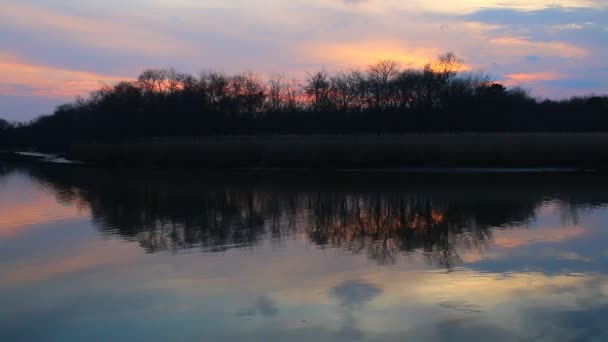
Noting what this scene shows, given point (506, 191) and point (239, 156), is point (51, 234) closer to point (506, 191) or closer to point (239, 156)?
point (506, 191)

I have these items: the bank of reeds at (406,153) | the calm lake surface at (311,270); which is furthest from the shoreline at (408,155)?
the calm lake surface at (311,270)

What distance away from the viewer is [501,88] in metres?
82.6

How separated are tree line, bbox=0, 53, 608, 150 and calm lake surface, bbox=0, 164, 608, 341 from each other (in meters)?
49.9

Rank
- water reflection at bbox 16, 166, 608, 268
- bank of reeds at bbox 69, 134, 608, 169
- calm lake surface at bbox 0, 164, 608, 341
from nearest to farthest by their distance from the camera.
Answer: calm lake surface at bbox 0, 164, 608, 341 → water reflection at bbox 16, 166, 608, 268 → bank of reeds at bbox 69, 134, 608, 169

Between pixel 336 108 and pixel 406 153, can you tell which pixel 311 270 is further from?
pixel 336 108

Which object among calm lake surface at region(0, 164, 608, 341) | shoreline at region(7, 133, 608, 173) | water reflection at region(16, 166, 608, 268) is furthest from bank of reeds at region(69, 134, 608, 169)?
calm lake surface at region(0, 164, 608, 341)

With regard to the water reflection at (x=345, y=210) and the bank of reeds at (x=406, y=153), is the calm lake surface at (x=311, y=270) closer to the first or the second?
the water reflection at (x=345, y=210)

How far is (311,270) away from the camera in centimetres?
1109

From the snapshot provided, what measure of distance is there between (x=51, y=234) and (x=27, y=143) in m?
136

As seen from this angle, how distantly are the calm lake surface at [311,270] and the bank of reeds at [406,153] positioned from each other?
1711 centimetres

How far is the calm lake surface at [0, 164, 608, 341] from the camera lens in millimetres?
7820

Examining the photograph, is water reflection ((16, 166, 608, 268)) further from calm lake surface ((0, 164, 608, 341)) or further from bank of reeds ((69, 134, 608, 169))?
bank of reeds ((69, 134, 608, 169))

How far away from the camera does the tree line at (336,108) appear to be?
72188 millimetres

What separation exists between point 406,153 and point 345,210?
22.2 metres
